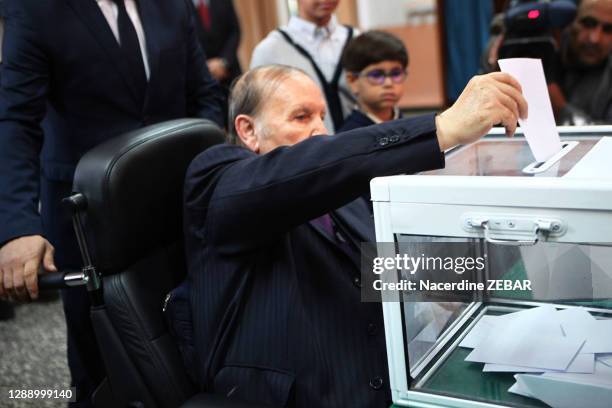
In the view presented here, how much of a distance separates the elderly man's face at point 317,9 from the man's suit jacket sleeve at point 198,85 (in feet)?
2.06

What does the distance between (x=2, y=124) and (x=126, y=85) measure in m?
0.28

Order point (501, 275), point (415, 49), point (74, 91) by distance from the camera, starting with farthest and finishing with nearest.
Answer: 1. point (415, 49)
2. point (74, 91)
3. point (501, 275)

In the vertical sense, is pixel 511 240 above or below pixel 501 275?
above

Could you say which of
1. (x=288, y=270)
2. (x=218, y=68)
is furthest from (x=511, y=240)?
(x=218, y=68)

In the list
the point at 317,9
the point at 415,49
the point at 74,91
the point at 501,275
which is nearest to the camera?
the point at 501,275

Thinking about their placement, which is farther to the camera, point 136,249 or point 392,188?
point 136,249

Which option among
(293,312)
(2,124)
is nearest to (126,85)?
(2,124)

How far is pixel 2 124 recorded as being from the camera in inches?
52.4

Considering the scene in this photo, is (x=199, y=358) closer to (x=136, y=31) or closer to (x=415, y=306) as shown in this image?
(x=415, y=306)

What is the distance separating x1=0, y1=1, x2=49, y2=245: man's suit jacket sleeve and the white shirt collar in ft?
3.57

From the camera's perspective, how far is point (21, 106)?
53.2 inches

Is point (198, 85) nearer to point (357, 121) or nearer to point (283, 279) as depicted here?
point (357, 121)

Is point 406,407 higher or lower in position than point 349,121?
lower

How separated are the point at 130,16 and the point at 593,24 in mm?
1668
